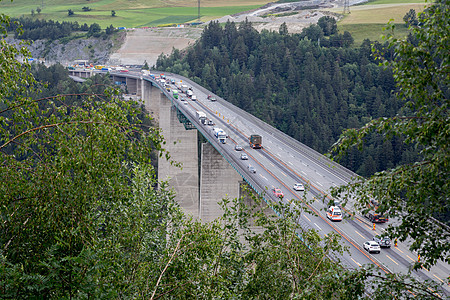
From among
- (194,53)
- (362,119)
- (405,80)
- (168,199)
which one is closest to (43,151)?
(168,199)

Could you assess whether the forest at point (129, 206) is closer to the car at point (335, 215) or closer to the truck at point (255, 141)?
the car at point (335, 215)

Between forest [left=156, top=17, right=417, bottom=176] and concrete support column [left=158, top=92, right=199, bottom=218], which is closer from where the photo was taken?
concrete support column [left=158, top=92, right=199, bottom=218]

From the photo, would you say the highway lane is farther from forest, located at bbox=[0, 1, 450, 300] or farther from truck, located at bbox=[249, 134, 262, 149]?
forest, located at bbox=[0, 1, 450, 300]

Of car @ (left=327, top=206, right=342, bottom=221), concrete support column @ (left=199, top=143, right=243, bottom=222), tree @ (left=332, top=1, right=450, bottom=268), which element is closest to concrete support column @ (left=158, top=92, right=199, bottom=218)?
concrete support column @ (left=199, top=143, right=243, bottom=222)

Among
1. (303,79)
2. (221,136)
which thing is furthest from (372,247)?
(303,79)

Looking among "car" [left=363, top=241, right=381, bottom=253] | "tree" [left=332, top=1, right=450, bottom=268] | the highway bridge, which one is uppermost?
"tree" [left=332, top=1, right=450, bottom=268]

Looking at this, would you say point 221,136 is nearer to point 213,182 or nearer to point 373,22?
point 213,182
